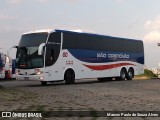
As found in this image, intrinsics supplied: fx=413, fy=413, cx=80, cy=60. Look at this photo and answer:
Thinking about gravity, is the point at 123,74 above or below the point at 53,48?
below

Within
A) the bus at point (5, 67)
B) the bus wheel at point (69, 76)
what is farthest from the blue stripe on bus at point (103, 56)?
the bus at point (5, 67)

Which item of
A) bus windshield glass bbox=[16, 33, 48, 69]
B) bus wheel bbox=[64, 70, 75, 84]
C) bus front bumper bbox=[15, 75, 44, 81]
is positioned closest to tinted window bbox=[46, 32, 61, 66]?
bus windshield glass bbox=[16, 33, 48, 69]

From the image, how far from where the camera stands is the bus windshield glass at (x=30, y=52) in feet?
81.1

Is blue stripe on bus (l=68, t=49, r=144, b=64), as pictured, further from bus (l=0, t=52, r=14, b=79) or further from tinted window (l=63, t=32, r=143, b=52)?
bus (l=0, t=52, r=14, b=79)

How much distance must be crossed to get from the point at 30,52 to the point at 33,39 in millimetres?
852

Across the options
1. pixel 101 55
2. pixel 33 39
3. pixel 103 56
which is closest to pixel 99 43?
pixel 101 55

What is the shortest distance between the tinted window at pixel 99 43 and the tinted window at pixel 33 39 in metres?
1.64

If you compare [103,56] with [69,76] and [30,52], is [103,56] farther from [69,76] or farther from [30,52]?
[30,52]

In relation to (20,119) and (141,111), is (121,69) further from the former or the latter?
(20,119)

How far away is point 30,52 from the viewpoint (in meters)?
25.0

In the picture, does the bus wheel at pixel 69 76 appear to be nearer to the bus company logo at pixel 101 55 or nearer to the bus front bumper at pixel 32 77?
the bus front bumper at pixel 32 77

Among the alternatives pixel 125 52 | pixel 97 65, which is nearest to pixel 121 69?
pixel 125 52

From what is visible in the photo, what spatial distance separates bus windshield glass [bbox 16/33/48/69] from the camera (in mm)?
24706

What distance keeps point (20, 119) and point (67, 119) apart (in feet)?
3.52
